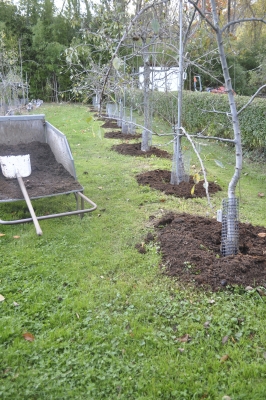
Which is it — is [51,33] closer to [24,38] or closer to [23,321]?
[24,38]

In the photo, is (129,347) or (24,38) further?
(24,38)

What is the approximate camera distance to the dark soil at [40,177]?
Answer: 4016 mm

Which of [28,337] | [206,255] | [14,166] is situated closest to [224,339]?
[206,255]

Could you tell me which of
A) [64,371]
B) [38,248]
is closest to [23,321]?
[64,371]

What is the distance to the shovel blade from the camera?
456 centimetres

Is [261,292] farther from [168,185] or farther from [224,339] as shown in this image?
[168,185]

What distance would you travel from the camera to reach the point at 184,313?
2.53m

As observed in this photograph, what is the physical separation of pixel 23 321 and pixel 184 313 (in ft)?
3.81

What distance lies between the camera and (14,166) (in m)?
4.59

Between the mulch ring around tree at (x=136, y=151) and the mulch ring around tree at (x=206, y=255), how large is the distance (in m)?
3.81

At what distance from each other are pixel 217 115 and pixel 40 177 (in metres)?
6.06

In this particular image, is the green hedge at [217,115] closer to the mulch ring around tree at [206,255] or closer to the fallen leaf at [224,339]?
the mulch ring around tree at [206,255]

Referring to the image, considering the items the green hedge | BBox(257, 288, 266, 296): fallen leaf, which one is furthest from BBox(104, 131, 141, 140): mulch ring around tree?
BBox(257, 288, 266, 296): fallen leaf

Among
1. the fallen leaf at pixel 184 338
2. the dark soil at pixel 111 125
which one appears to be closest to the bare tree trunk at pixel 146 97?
the dark soil at pixel 111 125
